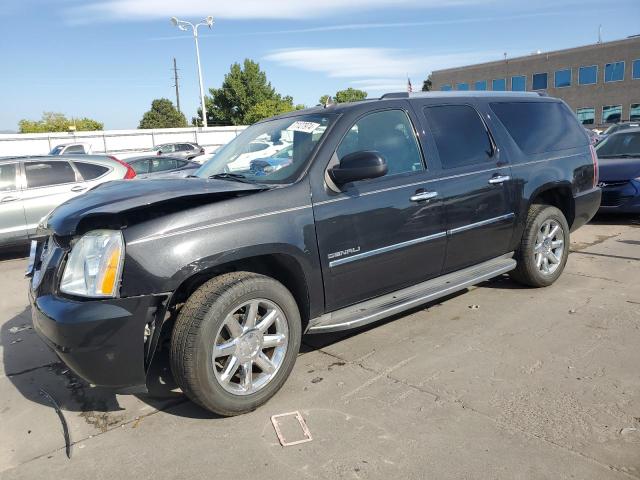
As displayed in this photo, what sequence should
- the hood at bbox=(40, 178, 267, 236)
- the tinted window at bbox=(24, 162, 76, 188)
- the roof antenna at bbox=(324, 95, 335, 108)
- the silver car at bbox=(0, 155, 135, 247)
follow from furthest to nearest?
the tinted window at bbox=(24, 162, 76, 188) → the silver car at bbox=(0, 155, 135, 247) → the roof antenna at bbox=(324, 95, 335, 108) → the hood at bbox=(40, 178, 267, 236)

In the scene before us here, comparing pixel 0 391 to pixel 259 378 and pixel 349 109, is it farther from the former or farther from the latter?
pixel 349 109

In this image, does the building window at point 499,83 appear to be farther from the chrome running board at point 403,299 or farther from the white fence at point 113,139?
the chrome running board at point 403,299

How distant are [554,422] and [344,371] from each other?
4.47ft

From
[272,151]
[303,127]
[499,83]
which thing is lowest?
[272,151]

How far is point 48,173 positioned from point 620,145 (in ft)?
32.7

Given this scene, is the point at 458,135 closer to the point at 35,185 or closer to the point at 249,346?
the point at 249,346

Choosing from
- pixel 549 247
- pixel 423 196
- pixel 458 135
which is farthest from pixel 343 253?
pixel 549 247

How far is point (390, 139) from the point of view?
3951 millimetres

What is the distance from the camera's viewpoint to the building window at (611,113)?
44.9 meters

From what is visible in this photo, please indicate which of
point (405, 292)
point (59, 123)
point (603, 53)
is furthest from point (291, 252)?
point (59, 123)

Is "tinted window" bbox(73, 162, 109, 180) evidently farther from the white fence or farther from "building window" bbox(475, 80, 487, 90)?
"building window" bbox(475, 80, 487, 90)

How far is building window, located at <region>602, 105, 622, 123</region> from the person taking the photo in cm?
4488

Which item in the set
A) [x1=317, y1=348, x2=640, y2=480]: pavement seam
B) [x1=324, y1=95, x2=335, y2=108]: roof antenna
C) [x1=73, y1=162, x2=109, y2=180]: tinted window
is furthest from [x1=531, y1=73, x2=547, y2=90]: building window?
[x1=317, y1=348, x2=640, y2=480]: pavement seam

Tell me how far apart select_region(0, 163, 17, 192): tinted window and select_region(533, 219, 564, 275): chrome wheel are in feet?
24.5
